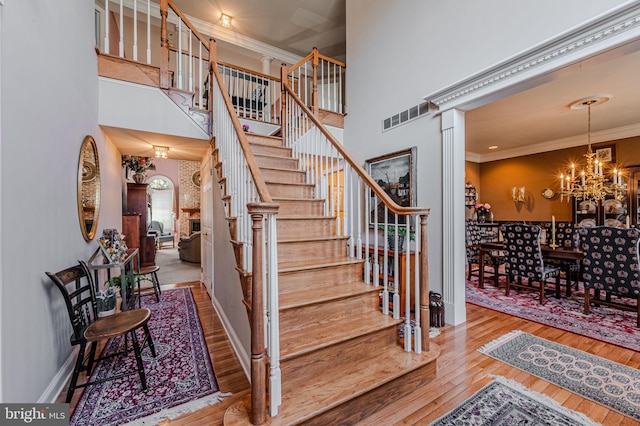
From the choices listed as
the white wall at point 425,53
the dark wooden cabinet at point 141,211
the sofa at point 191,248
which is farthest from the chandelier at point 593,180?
the dark wooden cabinet at point 141,211

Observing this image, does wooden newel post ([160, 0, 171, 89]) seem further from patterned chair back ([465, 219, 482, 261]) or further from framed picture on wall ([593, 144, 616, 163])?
framed picture on wall ([593, 144, 616, 163])

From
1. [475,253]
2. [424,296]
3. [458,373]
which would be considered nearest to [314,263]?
[424,296]

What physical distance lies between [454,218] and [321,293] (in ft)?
5.71

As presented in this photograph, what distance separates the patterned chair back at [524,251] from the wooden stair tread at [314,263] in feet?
8.53

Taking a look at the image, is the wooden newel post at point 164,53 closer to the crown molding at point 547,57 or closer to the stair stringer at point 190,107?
the stair stringer at point 190,107

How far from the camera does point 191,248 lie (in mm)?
6781

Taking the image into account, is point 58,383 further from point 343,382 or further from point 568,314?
point 568,314

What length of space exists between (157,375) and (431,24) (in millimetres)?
4476

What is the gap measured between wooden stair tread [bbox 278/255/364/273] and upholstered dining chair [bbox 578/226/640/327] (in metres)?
2.77

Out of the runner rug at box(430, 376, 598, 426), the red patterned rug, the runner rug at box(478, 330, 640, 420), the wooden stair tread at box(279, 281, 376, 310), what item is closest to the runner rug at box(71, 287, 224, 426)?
the wooden stair tread at box(279, 281, 376, 310)

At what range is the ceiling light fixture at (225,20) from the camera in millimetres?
5411

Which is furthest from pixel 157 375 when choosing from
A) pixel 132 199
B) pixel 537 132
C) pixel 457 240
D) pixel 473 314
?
pixel 537 132

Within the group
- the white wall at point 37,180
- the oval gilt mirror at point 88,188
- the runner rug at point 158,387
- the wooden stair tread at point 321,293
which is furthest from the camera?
the oval gilt mirror at point 88,188

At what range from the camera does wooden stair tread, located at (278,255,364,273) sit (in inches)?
86.3
